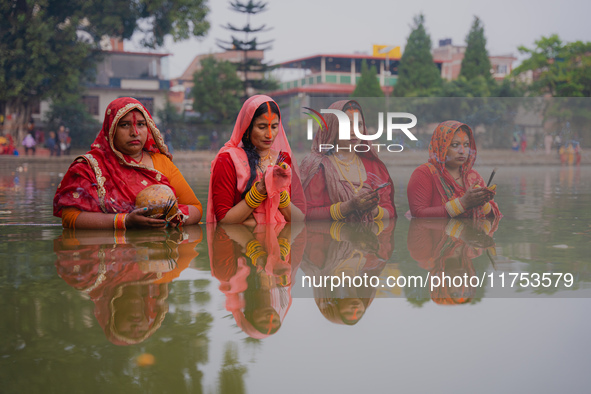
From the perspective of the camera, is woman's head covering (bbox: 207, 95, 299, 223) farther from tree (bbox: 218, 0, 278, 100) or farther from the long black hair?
tree (bbox: 218, 0, 278, 100)

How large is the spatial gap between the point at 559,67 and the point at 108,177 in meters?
31.3

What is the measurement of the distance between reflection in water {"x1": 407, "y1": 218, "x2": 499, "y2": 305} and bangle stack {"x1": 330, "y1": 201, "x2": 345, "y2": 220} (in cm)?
53

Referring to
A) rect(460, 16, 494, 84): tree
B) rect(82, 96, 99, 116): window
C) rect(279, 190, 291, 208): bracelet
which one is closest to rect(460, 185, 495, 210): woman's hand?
rect(279, 190, 291, 208): bracelet

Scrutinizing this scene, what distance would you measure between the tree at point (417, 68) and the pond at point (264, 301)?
31346 mm

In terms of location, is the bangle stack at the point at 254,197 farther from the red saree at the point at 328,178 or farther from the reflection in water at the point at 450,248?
the reflection in water at the point at 450,248

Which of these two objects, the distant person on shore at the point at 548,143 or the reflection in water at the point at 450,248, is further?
the distant person on shore at the point at 548,143

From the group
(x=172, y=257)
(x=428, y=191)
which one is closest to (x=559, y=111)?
(x=428, y=191)

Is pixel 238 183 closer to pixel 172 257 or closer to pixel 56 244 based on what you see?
pixel 172 257

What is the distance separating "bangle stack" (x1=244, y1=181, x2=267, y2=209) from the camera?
13.5ft

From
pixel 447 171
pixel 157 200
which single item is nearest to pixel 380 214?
pixel 447 171

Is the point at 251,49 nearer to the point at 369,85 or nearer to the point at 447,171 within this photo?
the point at 369,85

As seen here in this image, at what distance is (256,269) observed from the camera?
3.15 metres

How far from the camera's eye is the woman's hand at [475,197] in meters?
4.71

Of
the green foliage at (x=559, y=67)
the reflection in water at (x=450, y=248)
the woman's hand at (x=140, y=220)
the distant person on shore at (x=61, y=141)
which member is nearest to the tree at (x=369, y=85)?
the green foliage at (x=559, y=67)
